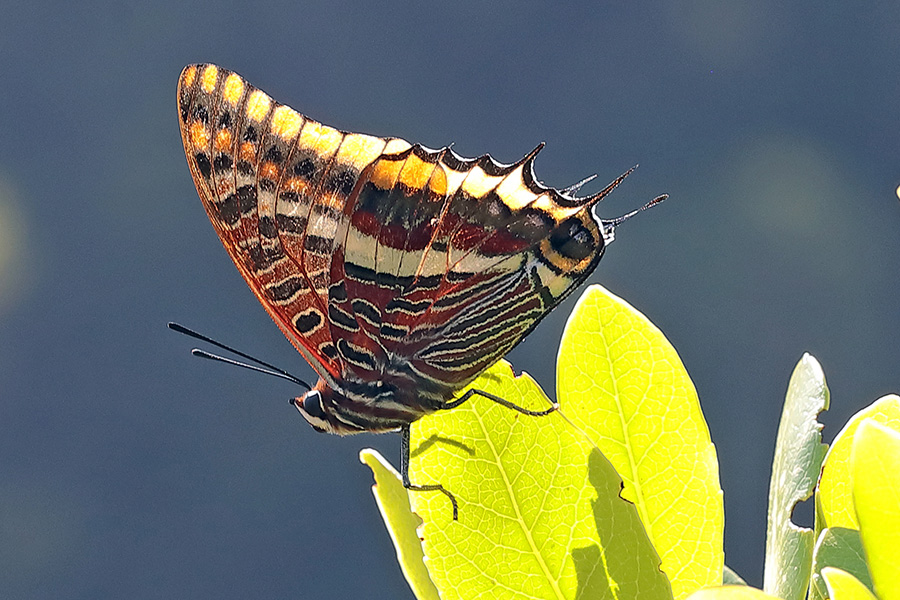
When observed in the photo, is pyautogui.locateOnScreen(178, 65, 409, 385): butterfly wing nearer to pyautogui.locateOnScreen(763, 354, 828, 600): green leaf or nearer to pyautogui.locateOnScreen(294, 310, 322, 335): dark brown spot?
pyautogui.locateOnScreen(294, 310, 322, 335): dark brown spot

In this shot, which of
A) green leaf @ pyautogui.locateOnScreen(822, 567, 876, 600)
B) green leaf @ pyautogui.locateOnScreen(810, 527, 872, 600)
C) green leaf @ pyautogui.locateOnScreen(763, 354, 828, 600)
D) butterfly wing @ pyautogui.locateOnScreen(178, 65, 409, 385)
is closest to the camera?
green leaf @ pyautogui.locateOnScreen(822, 567, 876, 600)

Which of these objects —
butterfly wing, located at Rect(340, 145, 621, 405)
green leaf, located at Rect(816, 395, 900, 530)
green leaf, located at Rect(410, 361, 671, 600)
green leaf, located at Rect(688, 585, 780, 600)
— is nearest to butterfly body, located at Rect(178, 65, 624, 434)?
butterfly wing, located at Rect(340, 145, 621, 405)

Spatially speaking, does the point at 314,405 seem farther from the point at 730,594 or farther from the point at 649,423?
the point at 730,594

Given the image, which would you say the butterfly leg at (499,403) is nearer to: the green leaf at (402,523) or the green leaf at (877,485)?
the green leaf at (402,523)

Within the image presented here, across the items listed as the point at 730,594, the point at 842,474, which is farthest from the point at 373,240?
the point at 730,594

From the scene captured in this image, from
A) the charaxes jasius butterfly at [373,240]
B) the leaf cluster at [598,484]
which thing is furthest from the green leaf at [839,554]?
the charaxes jasius butterfly at [373,240]

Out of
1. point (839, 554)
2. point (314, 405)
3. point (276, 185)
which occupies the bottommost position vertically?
point (839, 554)

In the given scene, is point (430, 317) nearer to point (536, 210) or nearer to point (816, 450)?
point (536, 210)
